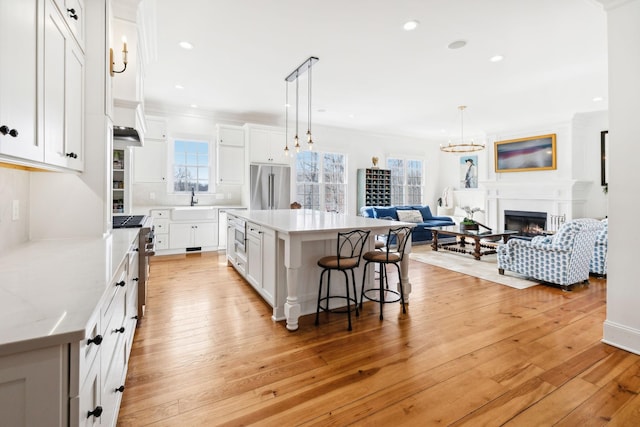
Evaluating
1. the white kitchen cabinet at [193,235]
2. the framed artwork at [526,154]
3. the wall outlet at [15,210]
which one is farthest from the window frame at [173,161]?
the framed artwork at [526,154]

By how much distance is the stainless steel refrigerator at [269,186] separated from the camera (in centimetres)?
647

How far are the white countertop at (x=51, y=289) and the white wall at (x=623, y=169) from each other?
3378mm

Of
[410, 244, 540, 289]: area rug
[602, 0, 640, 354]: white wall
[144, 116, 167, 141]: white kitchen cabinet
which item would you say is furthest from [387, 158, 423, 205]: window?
[602, 0, 640, 354]: white wall

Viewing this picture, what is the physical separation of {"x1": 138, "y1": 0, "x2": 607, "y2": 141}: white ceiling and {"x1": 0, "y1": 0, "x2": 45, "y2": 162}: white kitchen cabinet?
2.02 meters

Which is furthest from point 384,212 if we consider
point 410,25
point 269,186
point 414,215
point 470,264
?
point 410,25

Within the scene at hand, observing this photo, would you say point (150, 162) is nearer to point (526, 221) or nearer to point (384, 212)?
point (384, 212)

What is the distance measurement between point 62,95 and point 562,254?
16.5 feet

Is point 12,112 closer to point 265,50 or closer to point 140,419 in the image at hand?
point 140,419

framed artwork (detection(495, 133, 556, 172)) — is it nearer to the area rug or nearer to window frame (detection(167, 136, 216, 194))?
the area rug

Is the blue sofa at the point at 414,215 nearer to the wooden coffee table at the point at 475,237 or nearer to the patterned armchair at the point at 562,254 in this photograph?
the wooden coffee table at the point at 475,237

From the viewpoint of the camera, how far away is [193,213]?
5.98m

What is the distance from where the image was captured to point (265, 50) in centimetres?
391

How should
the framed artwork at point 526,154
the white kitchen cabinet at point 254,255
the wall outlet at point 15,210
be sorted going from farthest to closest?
1. the framed artwork at point 526,154
2. the white kitchen cabinet at point 254,255
3. the wall outlet at point 15,210

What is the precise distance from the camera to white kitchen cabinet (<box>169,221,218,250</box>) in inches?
230
